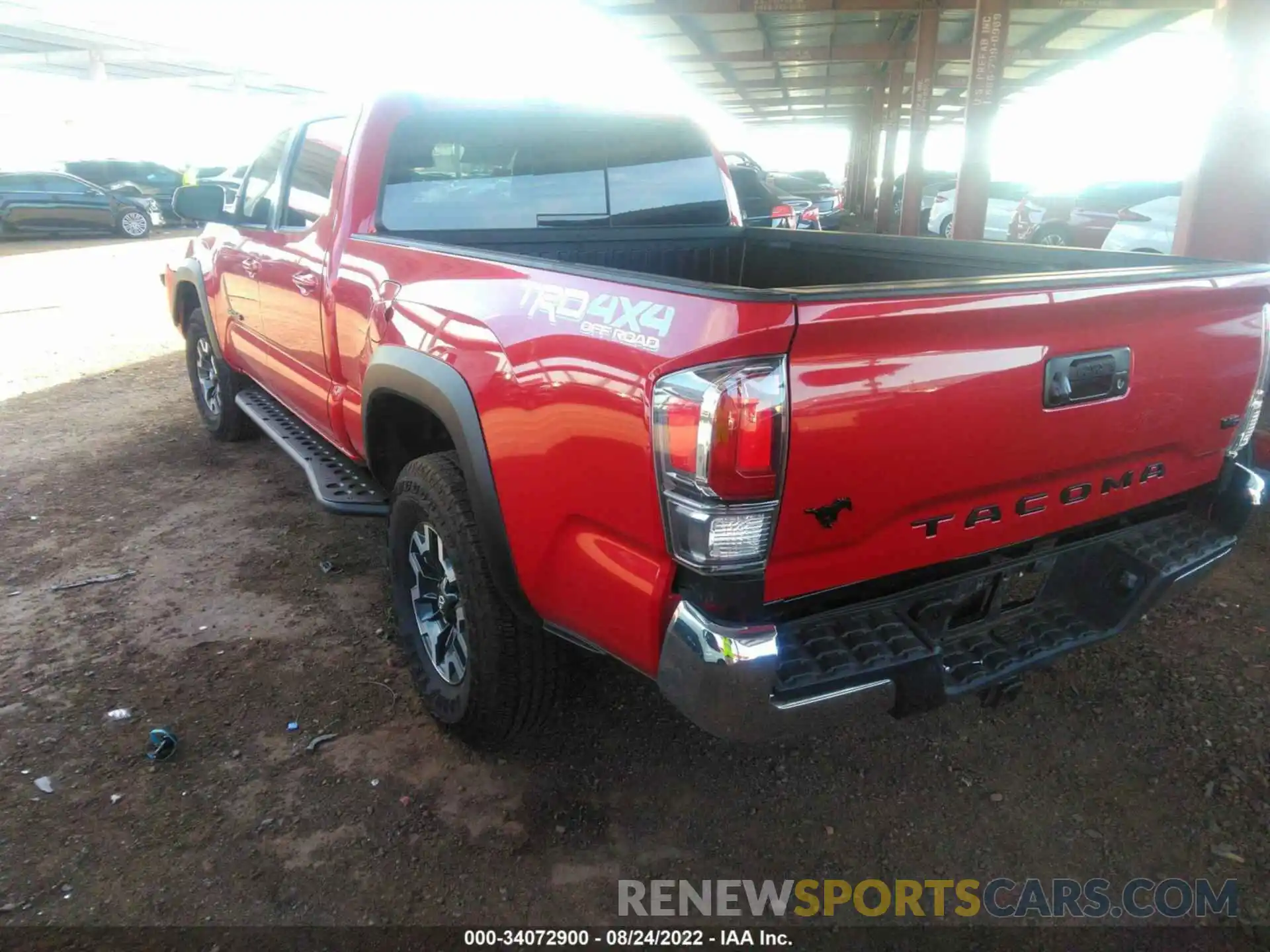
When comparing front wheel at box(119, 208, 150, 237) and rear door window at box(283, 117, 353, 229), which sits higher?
rear door window at box(283, 117, 353, 229)

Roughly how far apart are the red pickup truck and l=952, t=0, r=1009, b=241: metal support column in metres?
8.11

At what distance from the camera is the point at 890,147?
20.4 meters

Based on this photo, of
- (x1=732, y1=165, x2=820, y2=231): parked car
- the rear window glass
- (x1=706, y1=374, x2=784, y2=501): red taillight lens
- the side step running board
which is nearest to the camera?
(x1=706, y1=374, x2=784, y2=501): red taillight lens

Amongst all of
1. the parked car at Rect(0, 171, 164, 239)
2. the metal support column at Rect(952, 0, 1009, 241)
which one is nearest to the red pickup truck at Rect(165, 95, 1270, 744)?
the metal support column at Rect(952, 0, 1009, 241)

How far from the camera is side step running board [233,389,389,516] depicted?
3062mm

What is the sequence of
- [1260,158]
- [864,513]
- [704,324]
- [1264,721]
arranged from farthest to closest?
[1260,158]
[1264,721]
[864,513]
[704,324]

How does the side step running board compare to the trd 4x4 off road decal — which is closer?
the trd 4x4 off road decal

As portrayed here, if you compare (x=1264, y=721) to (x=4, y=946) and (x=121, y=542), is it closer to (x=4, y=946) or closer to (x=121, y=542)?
(x=4, y=946)

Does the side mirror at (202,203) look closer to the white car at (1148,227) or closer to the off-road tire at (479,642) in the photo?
the off-road tire at (479,642)

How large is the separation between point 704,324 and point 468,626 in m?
1.22

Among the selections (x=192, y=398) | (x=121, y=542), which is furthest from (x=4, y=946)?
(x=192, y=398)

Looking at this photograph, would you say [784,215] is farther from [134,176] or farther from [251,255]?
[134,176]

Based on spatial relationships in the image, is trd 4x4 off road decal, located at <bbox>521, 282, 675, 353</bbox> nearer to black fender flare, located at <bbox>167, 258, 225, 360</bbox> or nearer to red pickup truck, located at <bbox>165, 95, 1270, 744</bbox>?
red pickup truck, located at <bbox>165, 95, 1270, 744</bbox>

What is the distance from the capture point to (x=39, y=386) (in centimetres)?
692
